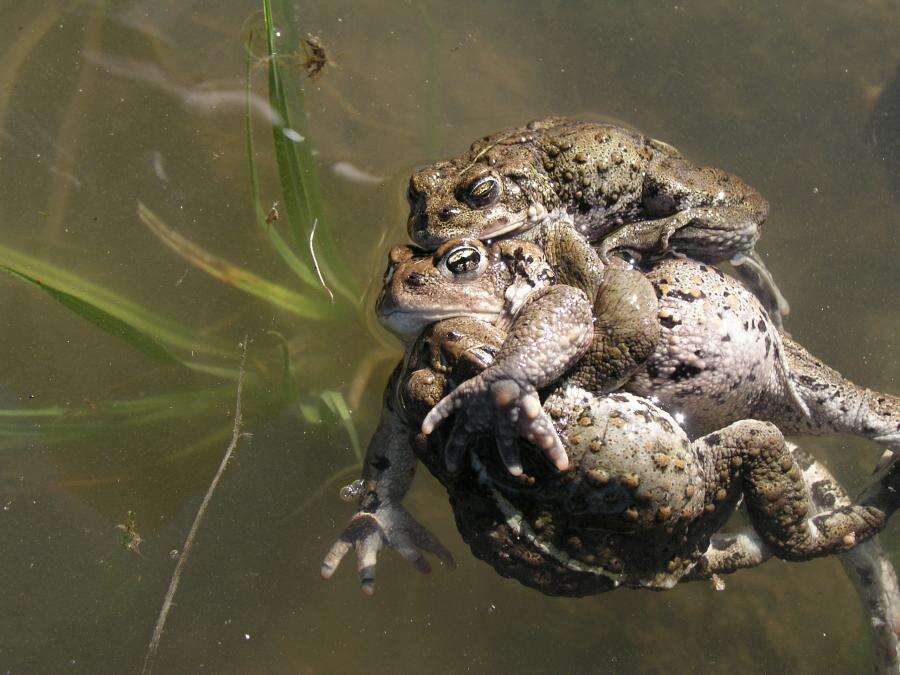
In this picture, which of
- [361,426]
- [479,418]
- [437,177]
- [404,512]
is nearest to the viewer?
[479,418]

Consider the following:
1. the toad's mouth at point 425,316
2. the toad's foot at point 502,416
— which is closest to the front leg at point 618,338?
the toad's foot at point 502,416

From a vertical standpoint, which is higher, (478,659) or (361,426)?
(361,426)

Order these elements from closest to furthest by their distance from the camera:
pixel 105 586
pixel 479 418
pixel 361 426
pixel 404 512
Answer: pixel 479 418 → pixel 404 512 → pixel 105 586 → pixel 361 426

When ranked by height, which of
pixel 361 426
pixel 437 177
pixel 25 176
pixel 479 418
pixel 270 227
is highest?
→ pixel 437 177

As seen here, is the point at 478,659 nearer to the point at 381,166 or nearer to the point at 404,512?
the point at 404,512

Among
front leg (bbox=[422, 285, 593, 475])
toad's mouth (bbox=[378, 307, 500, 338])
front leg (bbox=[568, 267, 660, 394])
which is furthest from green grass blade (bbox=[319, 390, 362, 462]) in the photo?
front leg (bbox=[568, 267, 660, 394])

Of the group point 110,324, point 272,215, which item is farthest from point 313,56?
point 110,324

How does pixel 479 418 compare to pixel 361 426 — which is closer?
pixel 479 418

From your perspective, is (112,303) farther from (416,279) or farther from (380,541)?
(416,279)

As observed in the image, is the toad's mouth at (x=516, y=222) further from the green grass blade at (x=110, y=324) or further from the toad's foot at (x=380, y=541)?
the green grass blade at (x=110, y=324)

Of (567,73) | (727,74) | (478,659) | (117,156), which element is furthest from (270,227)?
(727,74)
